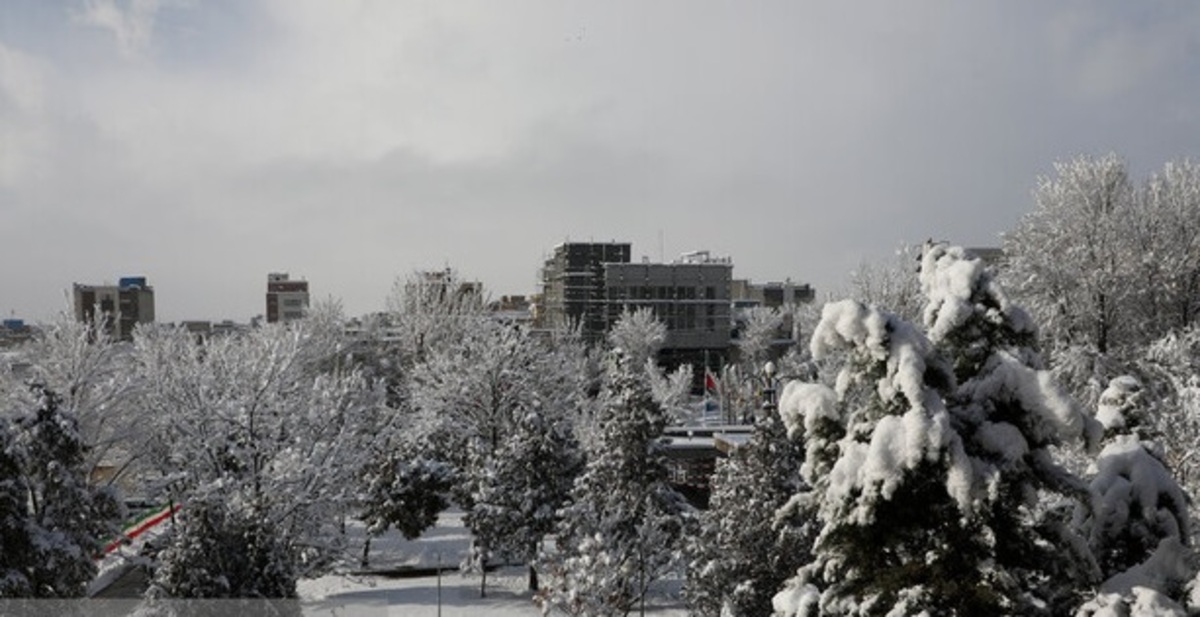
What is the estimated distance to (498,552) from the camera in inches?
1027

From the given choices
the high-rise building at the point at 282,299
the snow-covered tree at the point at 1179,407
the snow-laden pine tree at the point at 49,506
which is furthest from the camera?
the high-rise building at the point at 282,299

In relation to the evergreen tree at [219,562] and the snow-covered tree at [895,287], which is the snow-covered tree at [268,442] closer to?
the evergreen tree at [219,562]

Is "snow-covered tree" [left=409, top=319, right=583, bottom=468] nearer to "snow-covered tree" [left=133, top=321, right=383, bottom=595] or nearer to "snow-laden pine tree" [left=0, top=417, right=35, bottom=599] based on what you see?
"snow-covered tree" [left=133, top=321, right=383, bottom=595]

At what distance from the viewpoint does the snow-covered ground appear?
23531 mm

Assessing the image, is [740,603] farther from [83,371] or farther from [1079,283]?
[83,371]

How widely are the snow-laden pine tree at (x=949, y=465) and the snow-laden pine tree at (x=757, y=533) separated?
9.69 meters

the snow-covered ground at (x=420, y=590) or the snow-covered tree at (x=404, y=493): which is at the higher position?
the snow-covered tree at (x=404, y=493)

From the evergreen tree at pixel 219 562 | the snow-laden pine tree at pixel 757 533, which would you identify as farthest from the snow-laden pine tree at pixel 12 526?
the snow-laden pine tree at pixel 757 533

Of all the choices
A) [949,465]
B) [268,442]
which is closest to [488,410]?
[268,442]

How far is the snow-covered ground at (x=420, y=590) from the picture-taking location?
2353 centimetres

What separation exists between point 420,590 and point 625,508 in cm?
750

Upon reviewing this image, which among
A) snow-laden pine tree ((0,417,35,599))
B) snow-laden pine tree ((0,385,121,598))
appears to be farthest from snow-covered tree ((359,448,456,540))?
snow-laden pine tree ((0,417,35,599))

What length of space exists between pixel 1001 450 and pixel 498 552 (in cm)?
2106

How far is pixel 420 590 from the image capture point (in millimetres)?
25812
